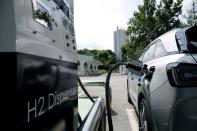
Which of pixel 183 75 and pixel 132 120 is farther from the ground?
pixel 183 75

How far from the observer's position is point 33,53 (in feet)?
4.99

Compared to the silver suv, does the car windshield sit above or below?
above

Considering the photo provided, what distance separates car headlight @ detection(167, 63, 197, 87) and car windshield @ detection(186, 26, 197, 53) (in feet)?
1.02

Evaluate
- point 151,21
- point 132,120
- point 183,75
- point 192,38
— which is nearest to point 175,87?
point 183,75

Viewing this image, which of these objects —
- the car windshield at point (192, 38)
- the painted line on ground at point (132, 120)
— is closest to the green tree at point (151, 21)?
the painted line on ground at point (132, 120)

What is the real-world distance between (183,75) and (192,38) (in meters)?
0.73

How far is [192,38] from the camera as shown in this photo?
12.3 ft

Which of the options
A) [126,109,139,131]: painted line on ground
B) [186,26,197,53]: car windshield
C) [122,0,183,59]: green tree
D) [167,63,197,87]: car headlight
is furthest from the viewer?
[122,0,183,59]: green tree

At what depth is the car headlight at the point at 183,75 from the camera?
3.16m

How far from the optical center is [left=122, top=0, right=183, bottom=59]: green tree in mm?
27594

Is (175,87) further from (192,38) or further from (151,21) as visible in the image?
(151,21)

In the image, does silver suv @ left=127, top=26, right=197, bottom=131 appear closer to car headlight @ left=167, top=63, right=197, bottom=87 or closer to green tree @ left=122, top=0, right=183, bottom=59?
car headlight @ left=167, top=63, right=197, bottom=87

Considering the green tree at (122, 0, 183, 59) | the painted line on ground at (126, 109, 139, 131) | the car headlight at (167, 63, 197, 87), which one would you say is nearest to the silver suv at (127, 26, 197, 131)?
the car headlight at (167, 63, 197, 87)

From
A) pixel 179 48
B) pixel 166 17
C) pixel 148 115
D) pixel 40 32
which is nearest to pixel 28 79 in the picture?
pixel 40 32
